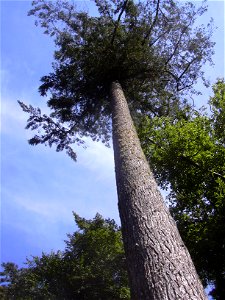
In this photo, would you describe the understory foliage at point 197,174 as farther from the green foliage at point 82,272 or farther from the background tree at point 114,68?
the green foliage at point 82,272

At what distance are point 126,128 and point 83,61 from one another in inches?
257

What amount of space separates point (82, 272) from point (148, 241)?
1817 centimetres

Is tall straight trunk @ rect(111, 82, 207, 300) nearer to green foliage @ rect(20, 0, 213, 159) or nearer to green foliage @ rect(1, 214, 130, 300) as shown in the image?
green foliage @ rect(20, 0, 213, 159)

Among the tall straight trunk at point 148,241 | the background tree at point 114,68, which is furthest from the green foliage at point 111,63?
the tall straight trunk at point 148,241

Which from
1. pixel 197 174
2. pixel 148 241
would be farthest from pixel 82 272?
pixel 148 241

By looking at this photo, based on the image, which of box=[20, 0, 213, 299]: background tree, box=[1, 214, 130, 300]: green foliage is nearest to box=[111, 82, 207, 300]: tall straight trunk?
box=[20, 0, 213, 299]: background tree

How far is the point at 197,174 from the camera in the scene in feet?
40.5

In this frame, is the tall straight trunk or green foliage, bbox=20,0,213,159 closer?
the tall straight trunk

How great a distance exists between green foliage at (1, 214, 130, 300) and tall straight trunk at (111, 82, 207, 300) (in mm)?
15925

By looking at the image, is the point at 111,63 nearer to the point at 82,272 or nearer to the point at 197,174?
the point at 197,174

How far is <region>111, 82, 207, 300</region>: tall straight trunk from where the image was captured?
4.44 metres

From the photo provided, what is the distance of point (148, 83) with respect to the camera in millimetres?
16141

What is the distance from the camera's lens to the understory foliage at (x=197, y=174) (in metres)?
11.7

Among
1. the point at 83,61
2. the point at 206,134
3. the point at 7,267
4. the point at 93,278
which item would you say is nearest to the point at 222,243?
the point at 206,134
